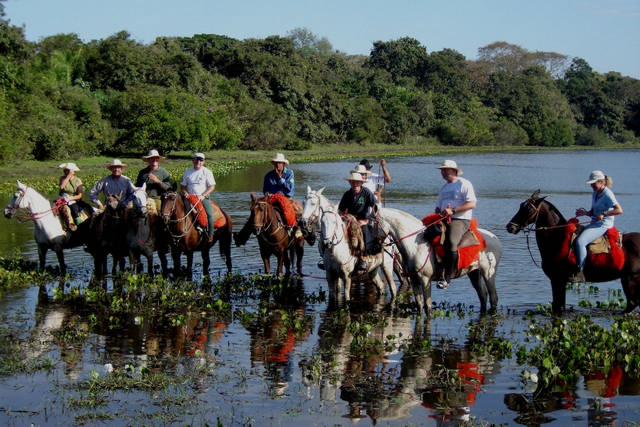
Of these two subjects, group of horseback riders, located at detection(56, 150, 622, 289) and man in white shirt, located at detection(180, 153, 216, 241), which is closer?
group of horseback riders, located at detection(56, 150, 622, 289)

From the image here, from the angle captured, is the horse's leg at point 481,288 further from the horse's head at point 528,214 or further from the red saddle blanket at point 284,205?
the red saddle blanket at point 284,205

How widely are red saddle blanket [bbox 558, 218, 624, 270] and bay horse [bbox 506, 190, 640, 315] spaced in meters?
0.02

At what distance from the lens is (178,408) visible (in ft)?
26.9

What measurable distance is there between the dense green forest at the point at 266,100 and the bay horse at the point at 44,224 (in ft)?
71.3

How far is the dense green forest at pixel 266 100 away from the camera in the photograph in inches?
1797

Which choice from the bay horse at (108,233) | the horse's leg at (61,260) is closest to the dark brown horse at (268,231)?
the bay horse at (108,233)

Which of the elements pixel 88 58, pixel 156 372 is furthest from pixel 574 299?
pixel 88 58

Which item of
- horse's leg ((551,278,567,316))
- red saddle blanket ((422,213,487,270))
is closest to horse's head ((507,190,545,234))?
red saddle blanket ((422,213,487,270))

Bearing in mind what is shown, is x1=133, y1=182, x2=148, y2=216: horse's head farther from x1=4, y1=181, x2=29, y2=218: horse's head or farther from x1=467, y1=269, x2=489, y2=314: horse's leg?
x1=467, y1=269, x2=489, y2=314: horse's leg

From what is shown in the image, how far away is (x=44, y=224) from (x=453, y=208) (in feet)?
28.1

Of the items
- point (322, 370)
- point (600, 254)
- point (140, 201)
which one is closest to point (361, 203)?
point (600, 254)

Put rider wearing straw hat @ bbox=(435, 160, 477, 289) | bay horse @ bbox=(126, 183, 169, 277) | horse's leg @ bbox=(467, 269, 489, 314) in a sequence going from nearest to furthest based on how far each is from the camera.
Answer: rider wearing straw hat @ bbox=(435, 160, 477, 289) < horse's leg @ bbox=(467, 269, 489, 314) < bay horse @ bbox=(126, 183, 169, 277)

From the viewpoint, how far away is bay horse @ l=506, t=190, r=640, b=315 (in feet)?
38.7

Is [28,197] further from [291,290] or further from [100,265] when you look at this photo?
[291,290]
